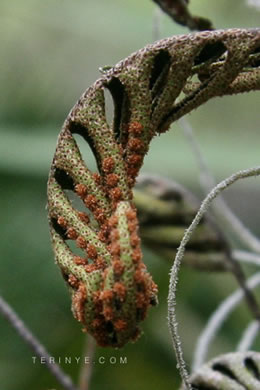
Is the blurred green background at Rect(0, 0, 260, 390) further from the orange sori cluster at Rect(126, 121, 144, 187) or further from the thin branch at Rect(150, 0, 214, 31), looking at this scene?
the orange sori cluster at Rect(126, 121, 144, 187)

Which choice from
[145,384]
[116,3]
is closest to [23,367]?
[145,384]

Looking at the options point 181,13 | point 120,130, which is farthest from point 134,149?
point 181,13

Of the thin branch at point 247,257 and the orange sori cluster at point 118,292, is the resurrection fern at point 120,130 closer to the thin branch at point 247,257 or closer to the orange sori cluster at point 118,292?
the orange sori cluster at point 118,292

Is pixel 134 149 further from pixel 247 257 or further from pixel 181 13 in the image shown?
pixel 247 257

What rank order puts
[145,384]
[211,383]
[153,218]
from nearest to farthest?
[211,383] → [153,218] → [145,384]

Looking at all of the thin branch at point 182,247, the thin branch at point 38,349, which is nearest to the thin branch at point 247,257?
the thin branch at point 38,349

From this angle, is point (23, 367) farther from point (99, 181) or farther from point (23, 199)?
point (99, 181)

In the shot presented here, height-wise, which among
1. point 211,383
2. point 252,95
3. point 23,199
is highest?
point 252,95

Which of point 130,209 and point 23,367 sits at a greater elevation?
point 23,367
